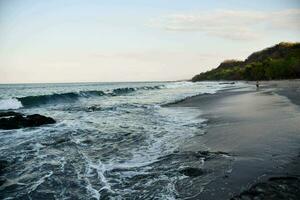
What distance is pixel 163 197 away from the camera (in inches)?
207

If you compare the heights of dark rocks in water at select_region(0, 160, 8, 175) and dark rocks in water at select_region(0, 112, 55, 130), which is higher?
dark rocks in water at select_region(0, 112, 55, 130)

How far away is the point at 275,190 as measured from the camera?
4.90 metres

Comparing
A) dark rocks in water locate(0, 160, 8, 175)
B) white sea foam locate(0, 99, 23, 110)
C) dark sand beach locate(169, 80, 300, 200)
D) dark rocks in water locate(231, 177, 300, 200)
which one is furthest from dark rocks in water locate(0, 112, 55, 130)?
white sea foam locate(0, 99, 23, 110)

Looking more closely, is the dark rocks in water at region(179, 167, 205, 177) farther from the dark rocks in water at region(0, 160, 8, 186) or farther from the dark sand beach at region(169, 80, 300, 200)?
the dark rocks in water at region(0, 160, 8, 186)

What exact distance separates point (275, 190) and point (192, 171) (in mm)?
1957

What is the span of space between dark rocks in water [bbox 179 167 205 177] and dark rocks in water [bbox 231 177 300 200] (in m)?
1.34

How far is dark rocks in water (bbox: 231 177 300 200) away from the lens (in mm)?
4676

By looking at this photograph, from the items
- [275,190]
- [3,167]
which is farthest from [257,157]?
[3,167]

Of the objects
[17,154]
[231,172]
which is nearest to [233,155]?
[231,172]

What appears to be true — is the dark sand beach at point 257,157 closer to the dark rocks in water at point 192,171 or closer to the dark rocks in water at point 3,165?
the dark rocks in water at point 192,171

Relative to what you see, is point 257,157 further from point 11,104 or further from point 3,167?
point 11,104

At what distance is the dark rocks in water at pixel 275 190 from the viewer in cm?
468

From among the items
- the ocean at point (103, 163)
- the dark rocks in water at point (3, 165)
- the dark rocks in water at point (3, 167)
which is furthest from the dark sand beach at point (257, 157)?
the dark rocks in water at point (3, 165)

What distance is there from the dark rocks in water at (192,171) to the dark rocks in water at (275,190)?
1.34m
